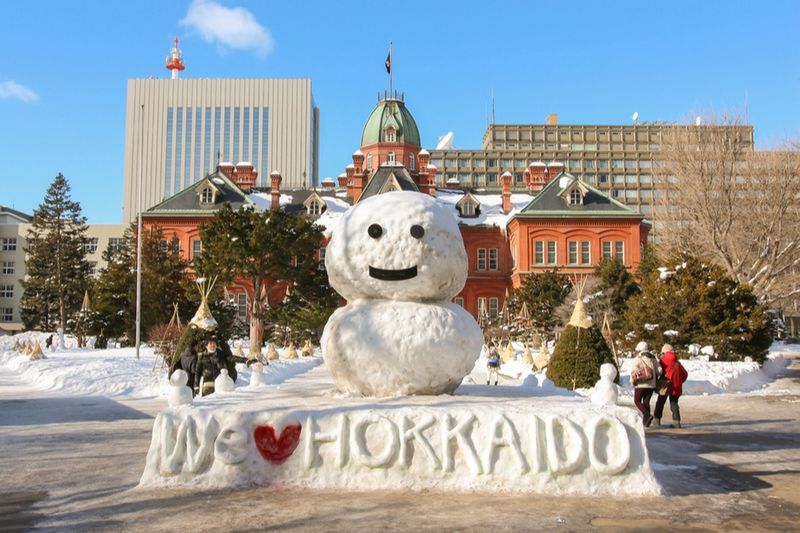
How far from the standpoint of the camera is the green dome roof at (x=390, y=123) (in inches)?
2244

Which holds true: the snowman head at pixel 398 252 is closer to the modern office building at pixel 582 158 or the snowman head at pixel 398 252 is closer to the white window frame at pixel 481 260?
the white window frame at pixel 481 260

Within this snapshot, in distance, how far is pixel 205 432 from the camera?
635 centimetres

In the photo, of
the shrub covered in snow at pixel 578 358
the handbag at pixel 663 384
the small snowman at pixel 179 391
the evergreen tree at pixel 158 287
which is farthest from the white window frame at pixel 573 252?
the small snowman at pixel 179 391

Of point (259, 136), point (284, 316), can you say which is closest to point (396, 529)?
point (284, 316)

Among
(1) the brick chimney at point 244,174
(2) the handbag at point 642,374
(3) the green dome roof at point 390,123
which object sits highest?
(3) the green dome roof at point 390,123

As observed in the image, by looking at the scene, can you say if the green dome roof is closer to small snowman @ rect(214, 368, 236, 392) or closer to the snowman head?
small snowman @ rect(214, 368, 236, 392)

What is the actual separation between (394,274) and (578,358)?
8.48m

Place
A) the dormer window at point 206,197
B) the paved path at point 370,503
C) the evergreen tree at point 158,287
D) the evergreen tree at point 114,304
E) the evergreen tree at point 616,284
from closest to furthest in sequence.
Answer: the paved path at point 370,503
the evergreen tree at point 158,287
the evergreen tree at point 114,304
the evergreen tree at point 616,284
the dormer window at point 206,197

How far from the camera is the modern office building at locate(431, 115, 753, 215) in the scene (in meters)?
93.6

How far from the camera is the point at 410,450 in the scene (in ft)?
20.7

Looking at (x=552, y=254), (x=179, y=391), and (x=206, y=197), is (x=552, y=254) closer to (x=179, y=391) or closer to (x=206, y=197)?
(x=206, y=197)

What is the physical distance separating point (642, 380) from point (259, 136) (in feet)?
331

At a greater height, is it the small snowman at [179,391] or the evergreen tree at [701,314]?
the evergreen tree at [701,314]

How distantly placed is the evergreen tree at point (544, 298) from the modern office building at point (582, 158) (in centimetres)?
5625
